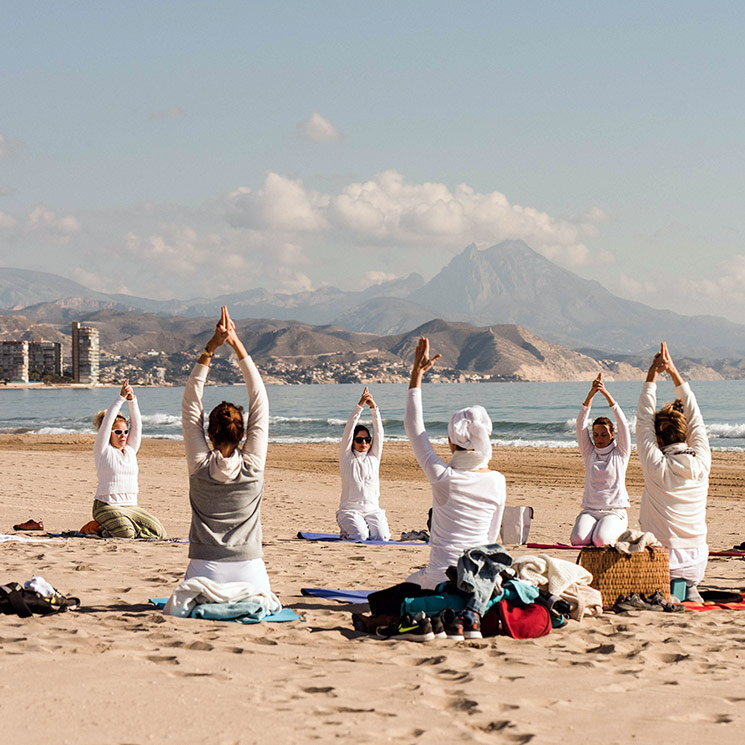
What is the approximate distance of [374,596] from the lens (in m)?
5.34

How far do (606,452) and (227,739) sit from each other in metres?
6.36

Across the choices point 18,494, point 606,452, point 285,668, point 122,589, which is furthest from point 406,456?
point 285,668

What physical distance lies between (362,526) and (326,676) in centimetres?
595

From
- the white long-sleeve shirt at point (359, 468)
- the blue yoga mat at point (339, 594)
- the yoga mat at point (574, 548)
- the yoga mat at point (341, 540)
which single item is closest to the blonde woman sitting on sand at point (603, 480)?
the yoga mat at point (574, 548)

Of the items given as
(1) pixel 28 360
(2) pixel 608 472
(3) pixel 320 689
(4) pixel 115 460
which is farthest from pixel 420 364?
(1) pixel 28 360

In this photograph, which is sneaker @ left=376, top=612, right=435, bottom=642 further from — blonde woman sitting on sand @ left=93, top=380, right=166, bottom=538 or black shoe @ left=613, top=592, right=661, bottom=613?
blonde woman sitting on sand @ left=93, top=380, right=166, bottom=538

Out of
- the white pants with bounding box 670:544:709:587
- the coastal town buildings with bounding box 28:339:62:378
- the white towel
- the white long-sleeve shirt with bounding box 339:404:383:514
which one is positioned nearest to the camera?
the white towel

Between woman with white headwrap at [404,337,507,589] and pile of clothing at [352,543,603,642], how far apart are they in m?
0.18

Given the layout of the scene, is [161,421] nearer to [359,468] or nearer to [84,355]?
[359,468]

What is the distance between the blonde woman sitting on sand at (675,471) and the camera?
595 centimetres

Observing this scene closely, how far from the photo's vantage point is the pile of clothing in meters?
4.99

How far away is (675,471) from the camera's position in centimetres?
593

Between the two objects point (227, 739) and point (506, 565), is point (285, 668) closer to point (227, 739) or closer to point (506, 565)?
point (227, 739)

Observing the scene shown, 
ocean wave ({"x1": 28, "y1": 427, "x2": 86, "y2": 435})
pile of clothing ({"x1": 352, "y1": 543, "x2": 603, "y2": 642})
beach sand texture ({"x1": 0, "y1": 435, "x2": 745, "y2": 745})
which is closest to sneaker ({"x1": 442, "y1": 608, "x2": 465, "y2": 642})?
pile of clothing ({"x1": 352, "y1": 543, "x2": 603, "y2": 642})
